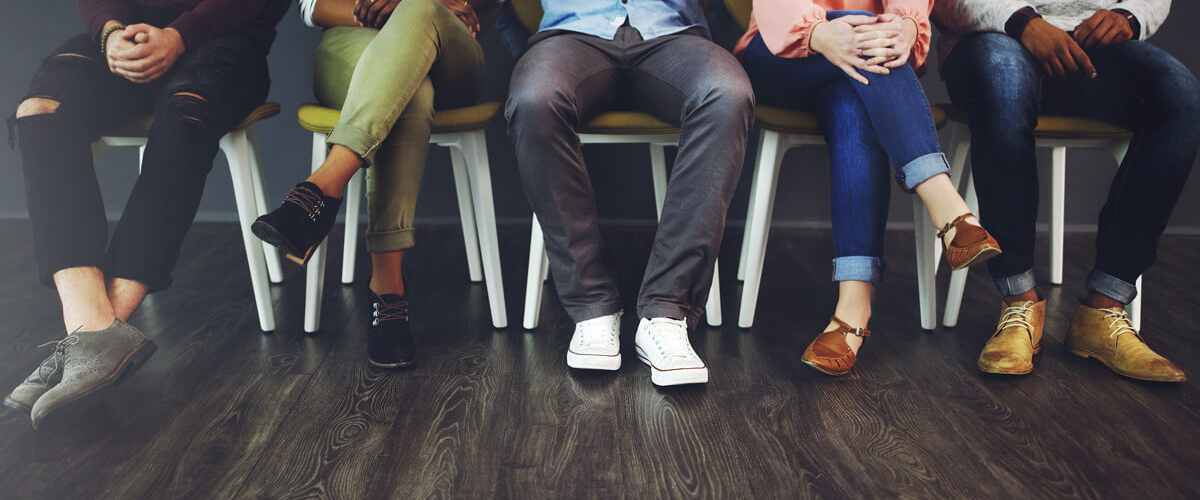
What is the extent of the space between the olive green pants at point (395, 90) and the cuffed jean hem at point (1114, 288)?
1.27m

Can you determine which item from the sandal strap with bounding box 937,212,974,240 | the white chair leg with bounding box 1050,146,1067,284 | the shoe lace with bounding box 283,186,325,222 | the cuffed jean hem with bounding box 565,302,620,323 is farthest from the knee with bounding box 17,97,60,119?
the white chair leg with bounding box 1050,146,1067,284

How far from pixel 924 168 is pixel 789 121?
267mm

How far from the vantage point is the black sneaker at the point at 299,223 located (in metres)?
1.16

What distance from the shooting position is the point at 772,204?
1540 millimetres

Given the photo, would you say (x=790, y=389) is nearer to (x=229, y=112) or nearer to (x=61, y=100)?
(x=229, y=112)

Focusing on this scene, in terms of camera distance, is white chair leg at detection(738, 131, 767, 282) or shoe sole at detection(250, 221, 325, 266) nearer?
shoe sole at detection(250, 221, 325, 266)

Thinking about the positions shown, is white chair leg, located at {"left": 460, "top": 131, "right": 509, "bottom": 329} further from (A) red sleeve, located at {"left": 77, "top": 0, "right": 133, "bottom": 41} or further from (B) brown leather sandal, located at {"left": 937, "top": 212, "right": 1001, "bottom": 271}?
(B) brown leather sandal, located at {"left": 937, "top": 212, "right": 1001, "bottom": 271}

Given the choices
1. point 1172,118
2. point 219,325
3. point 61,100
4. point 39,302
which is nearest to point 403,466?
point 219,325

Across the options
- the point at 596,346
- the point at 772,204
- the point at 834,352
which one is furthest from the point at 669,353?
the point at 772,204

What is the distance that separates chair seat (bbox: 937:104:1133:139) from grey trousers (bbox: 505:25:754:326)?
0.59 m

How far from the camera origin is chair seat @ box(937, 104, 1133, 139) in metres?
1.46

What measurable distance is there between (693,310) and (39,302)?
1.51m

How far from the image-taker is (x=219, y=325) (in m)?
1.62

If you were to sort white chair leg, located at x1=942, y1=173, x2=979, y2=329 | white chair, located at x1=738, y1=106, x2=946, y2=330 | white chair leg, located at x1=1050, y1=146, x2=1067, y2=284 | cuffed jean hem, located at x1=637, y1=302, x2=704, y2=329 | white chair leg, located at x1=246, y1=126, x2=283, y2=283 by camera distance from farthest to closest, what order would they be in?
white chair leg, located at x1=1050, y1=146, x2=1067, y2=284 → white chair leg, located at x1=246, y1=126, x2=283, y2=283 → white chair leg, located at x1=942, y1=173, x2=979, y2=329 → white chair, located at x1=738, y1=106, x2=946, y2=330 → cuffed jean hem, located at x1=637, y1=302, x2=704, y2=329
